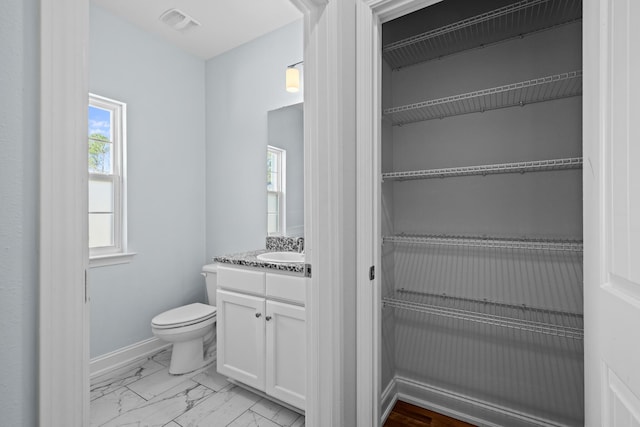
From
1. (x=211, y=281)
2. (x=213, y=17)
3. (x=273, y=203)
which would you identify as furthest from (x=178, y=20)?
(x=211, y=281)

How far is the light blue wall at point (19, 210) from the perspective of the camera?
465 millimetres

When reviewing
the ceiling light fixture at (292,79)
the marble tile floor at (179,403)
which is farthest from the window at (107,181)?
the ceiling light fixture at (292,79)

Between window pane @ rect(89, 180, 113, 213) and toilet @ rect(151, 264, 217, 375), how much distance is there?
0.95 m

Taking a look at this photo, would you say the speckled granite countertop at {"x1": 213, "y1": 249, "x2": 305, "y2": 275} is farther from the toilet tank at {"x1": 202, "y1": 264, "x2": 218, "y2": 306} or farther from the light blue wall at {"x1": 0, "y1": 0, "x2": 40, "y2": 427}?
the light blue wall at {"x1": 0, "y1": 0, "x2": 40, "y2": 427}

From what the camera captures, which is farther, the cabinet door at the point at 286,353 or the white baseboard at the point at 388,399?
the white baseboard at the point at 388,399

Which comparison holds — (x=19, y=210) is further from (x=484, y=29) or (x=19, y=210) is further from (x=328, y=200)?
(x=484, y=29)

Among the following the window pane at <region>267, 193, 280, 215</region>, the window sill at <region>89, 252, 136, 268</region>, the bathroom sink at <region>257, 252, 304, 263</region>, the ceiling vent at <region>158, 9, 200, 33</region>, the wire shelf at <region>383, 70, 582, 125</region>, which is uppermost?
the ceiling vent at <region>158, 9, 200, 33</region>

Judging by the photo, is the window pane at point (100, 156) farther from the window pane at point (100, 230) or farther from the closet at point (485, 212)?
the closet at point (485, 212)

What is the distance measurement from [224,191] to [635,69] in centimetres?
275

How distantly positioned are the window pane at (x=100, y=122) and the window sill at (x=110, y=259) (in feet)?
2.99

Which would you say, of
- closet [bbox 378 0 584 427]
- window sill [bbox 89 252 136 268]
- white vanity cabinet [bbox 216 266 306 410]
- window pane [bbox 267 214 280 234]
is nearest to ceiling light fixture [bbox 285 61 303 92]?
closet [bbox 378 0 584 427]

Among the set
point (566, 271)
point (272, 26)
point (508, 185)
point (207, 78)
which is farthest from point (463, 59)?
point (207, 78)

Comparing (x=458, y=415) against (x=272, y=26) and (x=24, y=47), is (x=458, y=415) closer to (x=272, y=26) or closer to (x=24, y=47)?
(x=24, y=47)

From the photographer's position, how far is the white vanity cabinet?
5.46 feet
